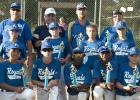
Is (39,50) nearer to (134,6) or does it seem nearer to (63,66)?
(63,66)

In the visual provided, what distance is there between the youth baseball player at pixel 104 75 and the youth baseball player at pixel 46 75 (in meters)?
0.70

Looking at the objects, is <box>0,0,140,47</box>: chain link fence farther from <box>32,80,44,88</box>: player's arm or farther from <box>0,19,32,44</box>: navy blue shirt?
<box>32,80,44,88</box>: player's arm

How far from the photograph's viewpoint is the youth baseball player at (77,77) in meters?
7.67

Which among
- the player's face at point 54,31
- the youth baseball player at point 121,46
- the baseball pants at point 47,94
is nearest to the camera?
the baseball pants at point 47,94

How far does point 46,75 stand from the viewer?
7.60 m

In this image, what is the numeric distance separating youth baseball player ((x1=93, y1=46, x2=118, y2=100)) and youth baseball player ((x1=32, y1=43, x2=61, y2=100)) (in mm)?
704

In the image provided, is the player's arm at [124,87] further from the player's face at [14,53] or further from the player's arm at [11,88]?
the player's face at [14,53]

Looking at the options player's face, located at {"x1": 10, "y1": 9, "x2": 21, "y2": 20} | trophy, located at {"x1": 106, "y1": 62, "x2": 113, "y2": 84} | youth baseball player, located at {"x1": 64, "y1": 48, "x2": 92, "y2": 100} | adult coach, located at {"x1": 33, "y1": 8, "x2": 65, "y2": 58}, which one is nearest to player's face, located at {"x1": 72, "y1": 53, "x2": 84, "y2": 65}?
youth baseball player, located at {"x1": 64, "y1": 48, "x2": 92, "y2": 100}

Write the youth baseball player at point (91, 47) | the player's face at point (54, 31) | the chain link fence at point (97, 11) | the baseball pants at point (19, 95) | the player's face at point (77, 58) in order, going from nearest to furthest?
the baseball pants at point (19, 95) < the player's face at point (77, 58) < the player's face at point (54, 31) < the youth baseball player at point (91, 47) < the chain link fence at point (97, 11)

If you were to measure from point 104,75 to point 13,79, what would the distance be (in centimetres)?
166

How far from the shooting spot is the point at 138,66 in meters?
7.68

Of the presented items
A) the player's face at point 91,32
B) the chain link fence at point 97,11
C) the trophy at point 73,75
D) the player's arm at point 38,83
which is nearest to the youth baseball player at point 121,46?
the player's face at point 91,32

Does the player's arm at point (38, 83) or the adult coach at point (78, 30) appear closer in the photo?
the player's arm at point (38, 83)

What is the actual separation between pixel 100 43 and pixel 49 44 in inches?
39.5
